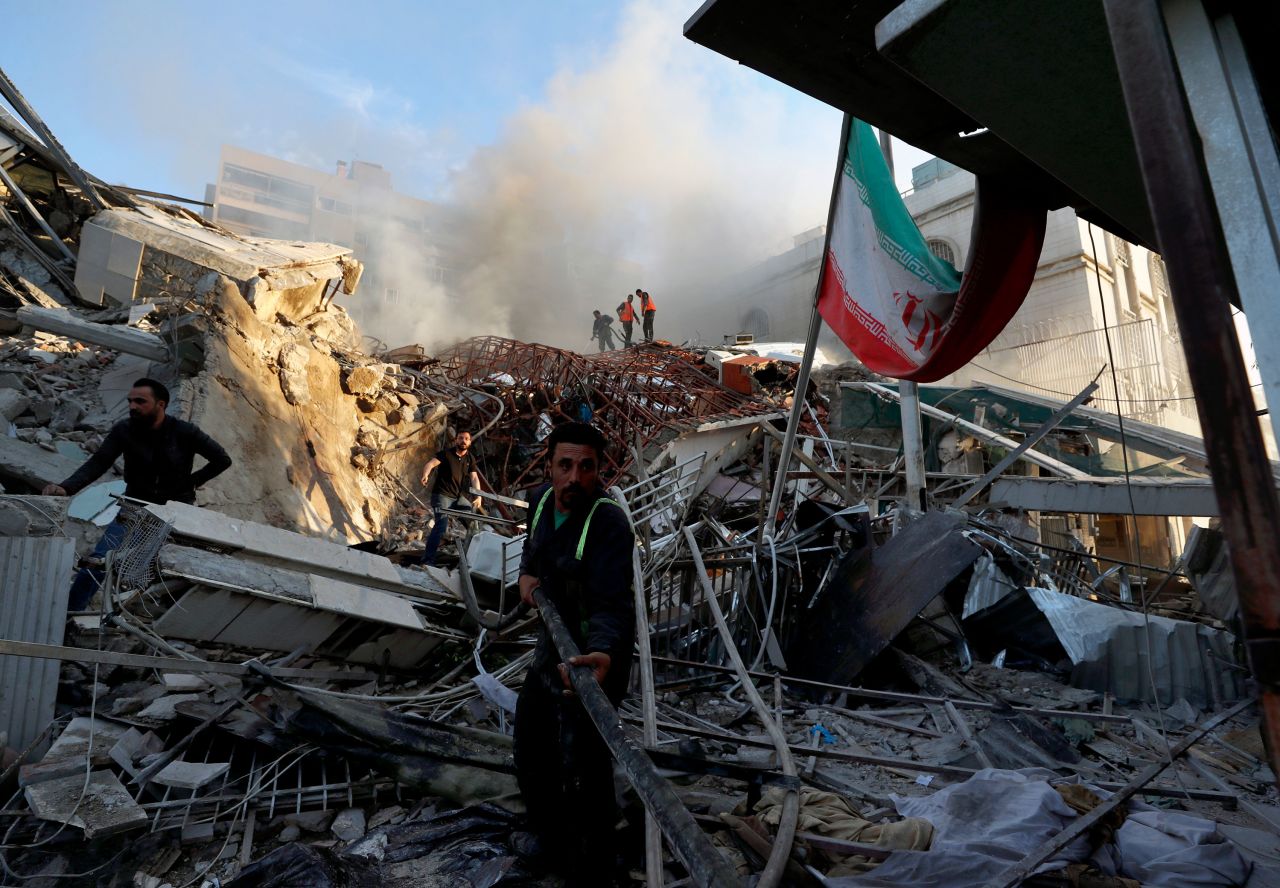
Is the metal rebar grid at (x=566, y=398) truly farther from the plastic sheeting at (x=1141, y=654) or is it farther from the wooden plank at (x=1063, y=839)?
the wooden plank at (x=1063, y=839)

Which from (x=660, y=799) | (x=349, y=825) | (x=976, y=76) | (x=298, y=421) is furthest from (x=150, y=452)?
(x=976, y=76)

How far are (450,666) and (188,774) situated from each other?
1726mm

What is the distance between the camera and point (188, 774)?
288cm

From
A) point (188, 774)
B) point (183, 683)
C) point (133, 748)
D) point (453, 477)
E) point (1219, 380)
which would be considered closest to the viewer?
point (1219, 380)

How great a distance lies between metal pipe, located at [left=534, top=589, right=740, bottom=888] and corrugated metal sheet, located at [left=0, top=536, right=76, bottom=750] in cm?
272

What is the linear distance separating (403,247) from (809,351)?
32.2m

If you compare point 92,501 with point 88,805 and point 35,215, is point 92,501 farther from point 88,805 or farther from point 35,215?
point 35,215

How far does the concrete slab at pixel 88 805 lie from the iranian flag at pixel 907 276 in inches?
152

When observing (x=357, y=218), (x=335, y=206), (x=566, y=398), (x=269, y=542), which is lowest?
(x=269, y=542)

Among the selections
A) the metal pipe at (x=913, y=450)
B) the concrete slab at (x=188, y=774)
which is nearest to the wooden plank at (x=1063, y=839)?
the concrete slab at (x=188, y=774)

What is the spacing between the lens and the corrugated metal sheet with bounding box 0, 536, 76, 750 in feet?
10.4

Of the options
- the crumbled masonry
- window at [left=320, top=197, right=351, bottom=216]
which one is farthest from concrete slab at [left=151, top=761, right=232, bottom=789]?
window at [left=320, top=197, right=351, bottom=216]

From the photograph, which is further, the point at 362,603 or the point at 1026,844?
the point at 362,603

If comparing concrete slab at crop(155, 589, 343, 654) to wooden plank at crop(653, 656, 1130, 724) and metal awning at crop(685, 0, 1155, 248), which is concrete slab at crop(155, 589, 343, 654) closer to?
wooden plank at crop(653, 656, 1130, 724)
